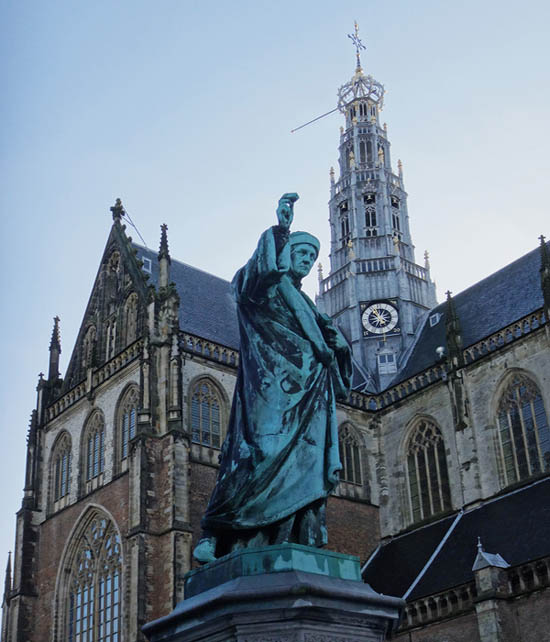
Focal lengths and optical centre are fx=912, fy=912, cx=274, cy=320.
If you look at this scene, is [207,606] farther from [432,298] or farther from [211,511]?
[432,298]

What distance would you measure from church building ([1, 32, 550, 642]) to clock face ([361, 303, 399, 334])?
2.98 ft

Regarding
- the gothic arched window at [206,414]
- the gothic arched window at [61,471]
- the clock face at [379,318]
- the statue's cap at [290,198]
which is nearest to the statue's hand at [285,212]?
the statue's cap at [290,198]

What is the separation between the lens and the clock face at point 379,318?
4072 cm

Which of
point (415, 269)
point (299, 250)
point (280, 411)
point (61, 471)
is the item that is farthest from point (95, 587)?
point (280, 411)

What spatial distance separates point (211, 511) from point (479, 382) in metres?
27.3

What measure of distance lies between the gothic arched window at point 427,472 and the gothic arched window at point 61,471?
1266cm

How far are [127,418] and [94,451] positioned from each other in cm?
225

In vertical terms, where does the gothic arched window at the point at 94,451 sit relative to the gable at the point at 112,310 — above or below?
below

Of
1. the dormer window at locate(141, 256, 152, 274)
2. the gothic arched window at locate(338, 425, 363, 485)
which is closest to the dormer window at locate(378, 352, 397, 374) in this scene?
the gothic arched window at locate(338, 425, 363, 485)

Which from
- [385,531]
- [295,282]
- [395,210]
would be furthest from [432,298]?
[295,282]

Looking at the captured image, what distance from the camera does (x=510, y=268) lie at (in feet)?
121

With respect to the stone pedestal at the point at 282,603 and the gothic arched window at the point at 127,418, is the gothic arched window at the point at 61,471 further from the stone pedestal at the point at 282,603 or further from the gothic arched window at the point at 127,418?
the stone pedestal at the point at 282,603

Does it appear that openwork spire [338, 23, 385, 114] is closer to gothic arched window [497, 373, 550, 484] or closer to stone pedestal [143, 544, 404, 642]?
gothic arched window [497, 373, 550, 484]

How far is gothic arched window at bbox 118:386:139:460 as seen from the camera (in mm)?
30609
